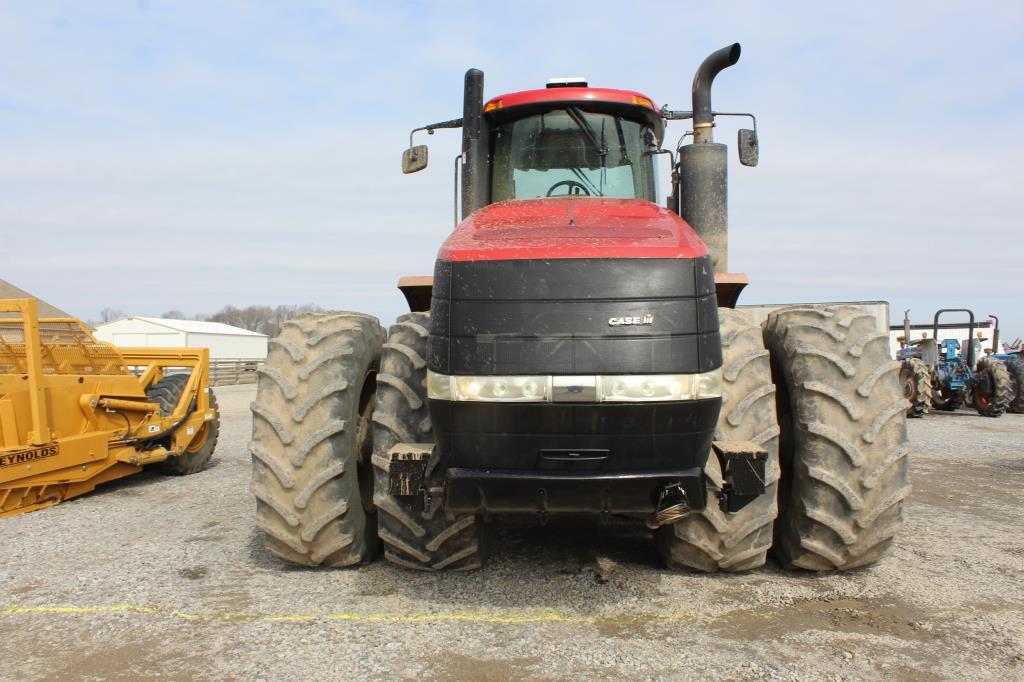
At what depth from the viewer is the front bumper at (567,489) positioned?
10.4ft

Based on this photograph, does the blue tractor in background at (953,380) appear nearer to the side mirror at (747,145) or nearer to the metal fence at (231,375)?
the side mirror at (747,145)

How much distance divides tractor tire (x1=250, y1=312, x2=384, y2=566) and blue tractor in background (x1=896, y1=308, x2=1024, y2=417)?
50.3 feet

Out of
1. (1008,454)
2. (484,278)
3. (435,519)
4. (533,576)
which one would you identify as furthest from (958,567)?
(1008,454)

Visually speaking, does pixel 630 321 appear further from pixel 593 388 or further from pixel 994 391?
pixel 994 391

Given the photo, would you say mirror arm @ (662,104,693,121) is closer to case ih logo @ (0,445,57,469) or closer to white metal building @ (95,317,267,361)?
case ih logo @ (0,445,57,469)

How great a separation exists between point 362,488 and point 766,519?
2.30 meters

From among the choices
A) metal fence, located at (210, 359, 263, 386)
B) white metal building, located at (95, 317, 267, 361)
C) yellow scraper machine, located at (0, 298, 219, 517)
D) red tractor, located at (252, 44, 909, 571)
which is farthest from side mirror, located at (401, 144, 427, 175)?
white metal building, located at (95, 317, 267, 361)

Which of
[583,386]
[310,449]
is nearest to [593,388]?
[583,386]

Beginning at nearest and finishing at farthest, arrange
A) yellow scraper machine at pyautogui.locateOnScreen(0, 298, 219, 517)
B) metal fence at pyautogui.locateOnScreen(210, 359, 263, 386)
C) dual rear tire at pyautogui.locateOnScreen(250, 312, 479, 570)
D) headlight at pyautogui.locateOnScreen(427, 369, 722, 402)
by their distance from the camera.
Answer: headlight at pyautogui.locateOnScreen(427, 369, 722, 402), dual rear tire at pyautogui.locateOnScreen(250, 312, 479, 570), yellow scraper machine at pyautogui.locateOnScreen(0, 298, 219, 517), metal fence at pyautogui.locateOnScreen(210, 359, 263, 386)

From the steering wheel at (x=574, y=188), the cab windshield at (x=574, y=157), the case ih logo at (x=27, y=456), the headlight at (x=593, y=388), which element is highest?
the cab windshield at (x=574, y=157)

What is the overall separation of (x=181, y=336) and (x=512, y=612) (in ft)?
164

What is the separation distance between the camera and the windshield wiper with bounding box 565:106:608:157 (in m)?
4.81

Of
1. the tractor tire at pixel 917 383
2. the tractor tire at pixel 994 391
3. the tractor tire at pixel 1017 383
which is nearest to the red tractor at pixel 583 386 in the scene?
the tractor tire at pixel 917 383

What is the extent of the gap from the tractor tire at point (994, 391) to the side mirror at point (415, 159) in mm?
16640
